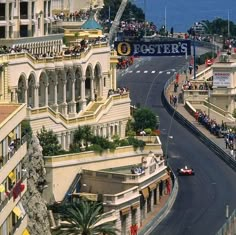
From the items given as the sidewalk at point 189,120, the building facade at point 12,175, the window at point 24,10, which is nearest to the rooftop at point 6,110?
the building facade at point 12,175

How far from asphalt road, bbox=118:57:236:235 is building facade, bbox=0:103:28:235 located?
68.5 ft

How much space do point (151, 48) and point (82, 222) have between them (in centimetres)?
4655

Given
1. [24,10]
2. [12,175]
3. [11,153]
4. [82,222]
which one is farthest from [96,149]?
[12,175]

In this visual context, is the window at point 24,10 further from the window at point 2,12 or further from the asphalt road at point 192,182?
the asphalt road at point 192,182

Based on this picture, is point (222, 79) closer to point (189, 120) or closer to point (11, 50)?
point (189, 120)

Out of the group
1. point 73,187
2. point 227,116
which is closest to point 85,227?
point 73,187

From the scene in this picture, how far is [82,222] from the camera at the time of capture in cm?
7631

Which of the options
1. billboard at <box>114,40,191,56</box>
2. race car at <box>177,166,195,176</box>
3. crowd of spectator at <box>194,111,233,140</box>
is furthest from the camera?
billboard at <box>114,40,191,56</box>

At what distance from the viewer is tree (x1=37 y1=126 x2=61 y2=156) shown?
88000 millimetres

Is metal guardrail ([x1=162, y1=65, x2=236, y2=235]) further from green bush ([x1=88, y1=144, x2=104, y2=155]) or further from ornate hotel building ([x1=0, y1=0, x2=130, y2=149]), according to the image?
green bush ([x1=88, y1=144, x2=104, y2=155])

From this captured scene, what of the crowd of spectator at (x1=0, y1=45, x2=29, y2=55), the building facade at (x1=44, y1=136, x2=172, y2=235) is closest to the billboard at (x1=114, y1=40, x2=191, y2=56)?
the crowd of spectator at (x1=0, y1=45, x2=29, y2=55)

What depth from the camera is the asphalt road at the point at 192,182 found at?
8588 centimetres

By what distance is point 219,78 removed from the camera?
127438 mm

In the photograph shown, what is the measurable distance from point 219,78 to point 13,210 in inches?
2639
